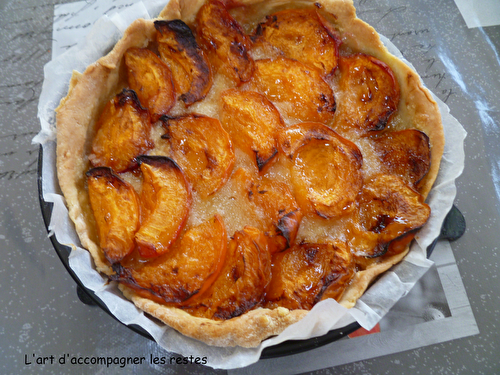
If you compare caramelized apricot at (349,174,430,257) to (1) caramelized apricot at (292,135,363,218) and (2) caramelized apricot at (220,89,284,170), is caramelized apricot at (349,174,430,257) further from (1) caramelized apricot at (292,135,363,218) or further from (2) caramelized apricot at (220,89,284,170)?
(2) caramelized apricot at (220,89,284,170)

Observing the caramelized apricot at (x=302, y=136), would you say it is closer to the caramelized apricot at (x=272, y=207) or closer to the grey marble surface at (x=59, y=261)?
the caramelized apricot at (x=272, y=207)

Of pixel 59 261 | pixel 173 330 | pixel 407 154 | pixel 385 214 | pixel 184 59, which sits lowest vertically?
pixel 59 261

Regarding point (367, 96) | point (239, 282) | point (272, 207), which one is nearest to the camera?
point (239, 282)

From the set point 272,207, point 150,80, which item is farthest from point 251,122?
point 150,80

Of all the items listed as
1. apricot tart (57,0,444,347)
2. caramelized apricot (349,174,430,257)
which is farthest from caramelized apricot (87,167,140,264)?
caramelized apricot (349,174,430,257)

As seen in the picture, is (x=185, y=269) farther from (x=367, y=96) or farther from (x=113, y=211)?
(x=367, y=96)

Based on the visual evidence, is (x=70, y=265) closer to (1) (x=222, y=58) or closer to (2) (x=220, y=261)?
(2) (x=220, y=261)
